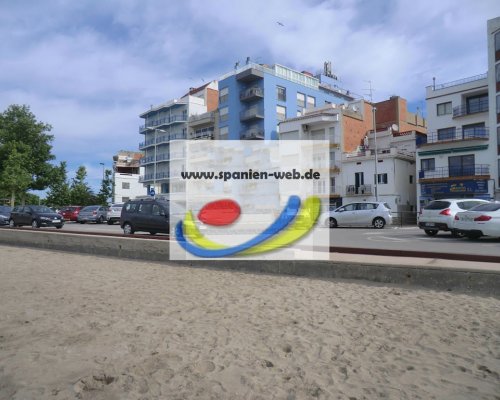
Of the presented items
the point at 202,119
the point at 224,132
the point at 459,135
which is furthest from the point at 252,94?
the point at 459,135

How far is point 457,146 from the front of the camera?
3578 cm

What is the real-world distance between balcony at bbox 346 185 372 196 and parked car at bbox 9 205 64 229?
28.4 meters

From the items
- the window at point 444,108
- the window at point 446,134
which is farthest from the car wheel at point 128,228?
the window at point 444,108

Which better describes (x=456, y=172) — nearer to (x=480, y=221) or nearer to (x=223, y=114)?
(x=480, y=221)

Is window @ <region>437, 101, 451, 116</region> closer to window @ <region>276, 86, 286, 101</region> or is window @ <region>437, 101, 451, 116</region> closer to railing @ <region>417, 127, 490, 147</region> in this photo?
railing @ <region>417, 127, 490, 147</region>

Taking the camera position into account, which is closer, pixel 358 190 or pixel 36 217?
pixel 36 217

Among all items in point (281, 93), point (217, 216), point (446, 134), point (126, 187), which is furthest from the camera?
point (126, 187)

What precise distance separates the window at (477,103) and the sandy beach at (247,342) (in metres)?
35.5

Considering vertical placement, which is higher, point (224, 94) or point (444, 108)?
point (224, 94)

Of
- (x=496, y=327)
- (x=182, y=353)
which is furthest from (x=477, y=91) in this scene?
(x=182, y=353)

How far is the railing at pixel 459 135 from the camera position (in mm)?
34781

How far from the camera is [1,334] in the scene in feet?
15.8

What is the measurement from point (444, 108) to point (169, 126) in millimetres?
41675

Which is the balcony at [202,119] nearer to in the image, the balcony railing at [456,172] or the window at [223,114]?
the window at [223,114]
